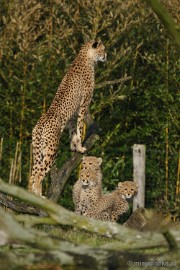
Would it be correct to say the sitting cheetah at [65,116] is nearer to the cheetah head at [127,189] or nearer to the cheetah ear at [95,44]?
the cheetah ear at [95,44]

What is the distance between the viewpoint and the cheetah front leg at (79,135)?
7623mm

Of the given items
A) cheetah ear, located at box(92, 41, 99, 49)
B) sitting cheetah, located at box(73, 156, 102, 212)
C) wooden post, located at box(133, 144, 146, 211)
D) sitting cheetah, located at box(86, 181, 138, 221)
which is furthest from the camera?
wooden post, located at box(133, 144, 146, 211)

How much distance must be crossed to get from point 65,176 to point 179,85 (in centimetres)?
259

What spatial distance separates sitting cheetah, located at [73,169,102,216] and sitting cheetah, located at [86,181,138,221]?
0.05 meters

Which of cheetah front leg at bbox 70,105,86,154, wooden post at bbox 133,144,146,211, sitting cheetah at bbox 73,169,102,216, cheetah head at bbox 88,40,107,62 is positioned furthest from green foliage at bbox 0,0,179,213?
sitting cheetah at bbox 73,169,102,216

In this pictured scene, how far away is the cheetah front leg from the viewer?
7623 millimetres

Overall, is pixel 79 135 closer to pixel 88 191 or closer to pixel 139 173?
pixel 88 191

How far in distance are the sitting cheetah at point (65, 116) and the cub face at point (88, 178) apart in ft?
0.67

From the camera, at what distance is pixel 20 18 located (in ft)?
30.1

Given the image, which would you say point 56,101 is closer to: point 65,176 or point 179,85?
point 65,176

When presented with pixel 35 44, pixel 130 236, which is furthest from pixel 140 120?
pixel 130 236

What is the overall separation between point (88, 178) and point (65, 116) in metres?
0.74

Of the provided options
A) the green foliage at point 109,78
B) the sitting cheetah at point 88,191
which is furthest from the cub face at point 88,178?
the green foliage at point 109,78

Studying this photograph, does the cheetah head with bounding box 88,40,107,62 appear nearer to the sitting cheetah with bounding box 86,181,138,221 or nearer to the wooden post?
the wooden post
